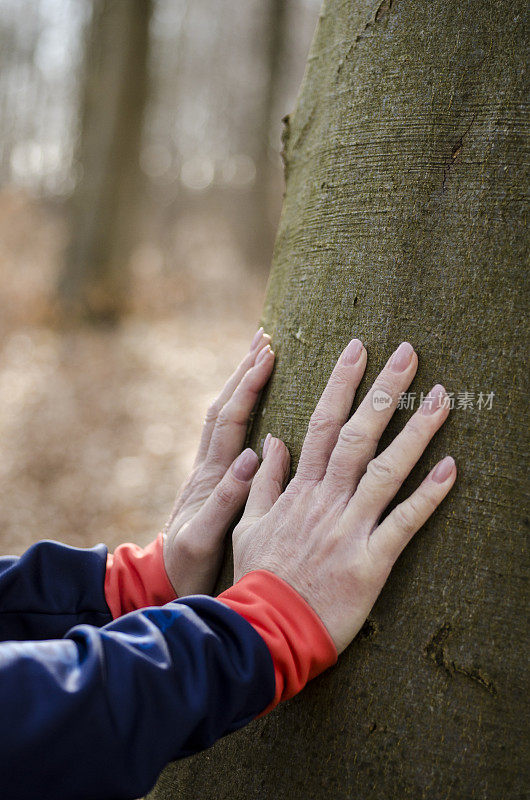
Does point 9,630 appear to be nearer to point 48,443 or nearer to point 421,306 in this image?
point 421,306

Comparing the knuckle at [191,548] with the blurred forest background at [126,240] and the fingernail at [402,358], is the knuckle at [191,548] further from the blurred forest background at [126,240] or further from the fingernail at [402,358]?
the blurred forest background at [126,240]

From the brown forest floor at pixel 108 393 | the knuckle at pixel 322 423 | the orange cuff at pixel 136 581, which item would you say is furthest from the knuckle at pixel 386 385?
the brown forest floor at pixel 108 393

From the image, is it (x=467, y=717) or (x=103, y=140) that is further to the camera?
(x=103, y=140)

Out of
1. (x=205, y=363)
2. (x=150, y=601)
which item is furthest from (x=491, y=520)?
(x=205, y=363)

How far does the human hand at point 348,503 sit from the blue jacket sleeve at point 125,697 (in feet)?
0.54

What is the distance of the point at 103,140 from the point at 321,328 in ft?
25.7

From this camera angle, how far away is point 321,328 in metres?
1.35

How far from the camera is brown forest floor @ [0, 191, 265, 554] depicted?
498 centimetres

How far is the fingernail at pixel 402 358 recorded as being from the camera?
3.88 feet

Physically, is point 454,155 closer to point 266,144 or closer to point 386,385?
point 386,385

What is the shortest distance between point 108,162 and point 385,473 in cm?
803

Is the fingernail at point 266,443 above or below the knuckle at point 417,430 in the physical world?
below

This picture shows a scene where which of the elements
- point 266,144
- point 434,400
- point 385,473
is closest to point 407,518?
point 385,473

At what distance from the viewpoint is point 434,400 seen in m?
1.15
